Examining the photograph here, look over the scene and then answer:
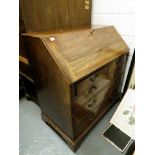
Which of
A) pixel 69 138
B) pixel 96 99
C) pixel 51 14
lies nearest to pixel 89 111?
pixel 96 99

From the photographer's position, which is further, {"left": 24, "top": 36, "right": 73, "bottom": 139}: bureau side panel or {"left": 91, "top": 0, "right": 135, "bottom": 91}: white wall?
{"left": 91, "top": 0, "right": 135, "bottom": 91}: white wall

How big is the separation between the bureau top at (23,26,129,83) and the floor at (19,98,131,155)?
2.52ft

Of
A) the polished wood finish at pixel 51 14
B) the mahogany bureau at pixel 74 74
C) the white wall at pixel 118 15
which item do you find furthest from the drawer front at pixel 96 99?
the polished wood finish at pixel 51 14

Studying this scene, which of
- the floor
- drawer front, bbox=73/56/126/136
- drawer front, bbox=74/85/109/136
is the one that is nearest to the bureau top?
drawer front, bbox=73/56/126/136

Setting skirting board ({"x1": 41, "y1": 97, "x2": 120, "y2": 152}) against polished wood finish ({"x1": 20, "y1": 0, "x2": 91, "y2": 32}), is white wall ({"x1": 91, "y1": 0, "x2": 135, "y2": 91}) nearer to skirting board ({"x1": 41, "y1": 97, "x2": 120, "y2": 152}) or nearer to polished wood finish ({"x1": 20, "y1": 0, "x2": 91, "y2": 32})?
polished wood finish ({"x1": 20, "y1": 0, "x2": 91, "y2": 32})

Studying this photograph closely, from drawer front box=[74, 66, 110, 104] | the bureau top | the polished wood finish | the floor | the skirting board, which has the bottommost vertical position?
the floor

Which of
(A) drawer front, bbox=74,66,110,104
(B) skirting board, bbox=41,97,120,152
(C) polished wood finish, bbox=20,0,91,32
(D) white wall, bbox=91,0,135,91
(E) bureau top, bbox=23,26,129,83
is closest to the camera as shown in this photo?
(E) bureau top, bbox=23,26,129,83

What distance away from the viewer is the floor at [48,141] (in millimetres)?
1374

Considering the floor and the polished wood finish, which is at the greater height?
the polished wood finish

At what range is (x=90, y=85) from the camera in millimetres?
1228

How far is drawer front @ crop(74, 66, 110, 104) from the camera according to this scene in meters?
1.12

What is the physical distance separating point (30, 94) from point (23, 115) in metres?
0.27

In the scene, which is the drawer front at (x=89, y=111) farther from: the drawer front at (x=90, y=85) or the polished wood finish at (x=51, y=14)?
the polished wood finish at (x=51, y=14)
